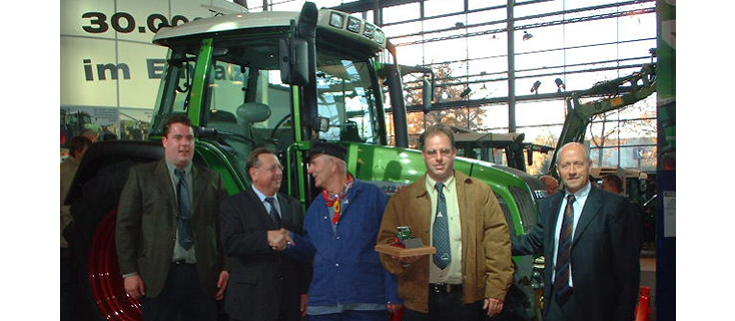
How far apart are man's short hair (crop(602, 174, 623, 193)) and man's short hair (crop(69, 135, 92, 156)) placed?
7.48ft

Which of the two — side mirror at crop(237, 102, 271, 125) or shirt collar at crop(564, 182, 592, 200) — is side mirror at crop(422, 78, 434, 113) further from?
shirt collar at crop(564, 182, 592, 200)

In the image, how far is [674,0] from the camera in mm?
2344

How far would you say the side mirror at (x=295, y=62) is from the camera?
2.54 m

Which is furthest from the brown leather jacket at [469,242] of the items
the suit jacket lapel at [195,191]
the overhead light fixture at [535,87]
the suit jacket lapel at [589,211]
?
the suit jacket lapel at [195,191]

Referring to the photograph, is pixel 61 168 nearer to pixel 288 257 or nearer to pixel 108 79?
pixel 108 79

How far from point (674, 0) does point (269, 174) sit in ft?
5.59

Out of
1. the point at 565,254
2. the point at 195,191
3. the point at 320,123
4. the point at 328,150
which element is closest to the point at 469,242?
the point at 565,254

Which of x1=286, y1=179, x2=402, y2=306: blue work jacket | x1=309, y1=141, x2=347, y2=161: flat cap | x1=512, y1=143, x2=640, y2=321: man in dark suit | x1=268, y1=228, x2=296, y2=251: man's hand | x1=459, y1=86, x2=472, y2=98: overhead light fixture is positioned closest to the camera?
x1=512, y1=143, x2=640, y2=321: man in dark suit

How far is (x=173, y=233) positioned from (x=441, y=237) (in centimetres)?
118

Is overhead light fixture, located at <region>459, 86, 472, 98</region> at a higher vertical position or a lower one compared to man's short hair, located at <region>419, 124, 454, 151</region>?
higher

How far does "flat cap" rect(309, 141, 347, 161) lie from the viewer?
2.69 meters

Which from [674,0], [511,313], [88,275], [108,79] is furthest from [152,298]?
[674,0]

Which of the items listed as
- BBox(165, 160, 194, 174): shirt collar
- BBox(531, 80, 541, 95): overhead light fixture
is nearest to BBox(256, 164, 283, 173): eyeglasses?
BBox(165, 160, 194, 174): shirt collar

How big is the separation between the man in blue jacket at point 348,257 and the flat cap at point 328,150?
16cm
